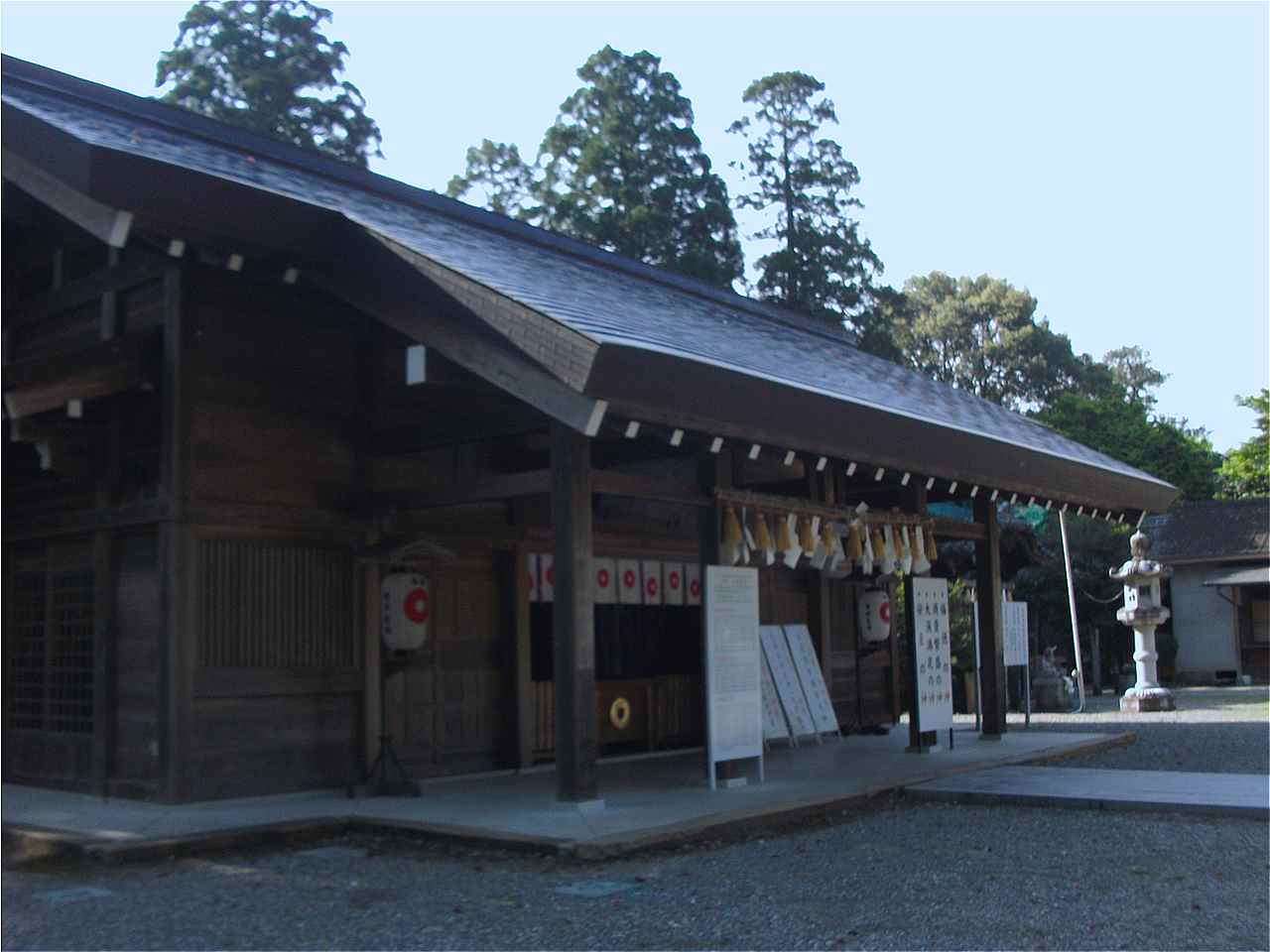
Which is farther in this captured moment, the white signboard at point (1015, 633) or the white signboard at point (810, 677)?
the white signboard at point (1015, 633)

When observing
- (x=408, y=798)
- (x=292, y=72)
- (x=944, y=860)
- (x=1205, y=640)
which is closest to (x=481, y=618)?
(x=408, y=798)

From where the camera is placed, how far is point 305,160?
35.3 feet

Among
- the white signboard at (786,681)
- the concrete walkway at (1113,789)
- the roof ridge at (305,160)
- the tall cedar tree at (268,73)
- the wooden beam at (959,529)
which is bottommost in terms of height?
the concrete walkway at (1113,789)

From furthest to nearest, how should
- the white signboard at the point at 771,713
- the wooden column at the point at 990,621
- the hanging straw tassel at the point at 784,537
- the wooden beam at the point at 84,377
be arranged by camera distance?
the wooden column at the point at 990,621 < the white signboard at the point at 771,713 < the hanging straw tassel at the point at 784,537 < the wooden beam at the point at 84,377

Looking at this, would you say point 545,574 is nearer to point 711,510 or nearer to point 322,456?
point 711,510

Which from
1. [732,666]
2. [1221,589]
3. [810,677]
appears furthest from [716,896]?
[1221,589]

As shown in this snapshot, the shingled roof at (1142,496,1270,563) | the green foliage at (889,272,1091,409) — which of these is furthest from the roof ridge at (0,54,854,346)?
the green foliage at (889,272,1091,409)

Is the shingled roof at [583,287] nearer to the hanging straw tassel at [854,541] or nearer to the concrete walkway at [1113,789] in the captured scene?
the hanging straw tassel at [854,541]

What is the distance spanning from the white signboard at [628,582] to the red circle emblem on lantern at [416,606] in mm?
2808

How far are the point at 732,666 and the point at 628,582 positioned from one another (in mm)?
2820

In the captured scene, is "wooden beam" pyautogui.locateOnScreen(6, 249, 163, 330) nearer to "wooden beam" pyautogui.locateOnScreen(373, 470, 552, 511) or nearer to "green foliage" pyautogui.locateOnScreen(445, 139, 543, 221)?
"wooden beam" pyautogui.locateOnScreen(373, 470, 552, 511)

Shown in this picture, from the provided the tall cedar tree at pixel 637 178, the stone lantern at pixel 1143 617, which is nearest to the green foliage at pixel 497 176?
the tall cedar tree at pixel 637 178

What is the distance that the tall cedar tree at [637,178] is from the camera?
31.6 meters

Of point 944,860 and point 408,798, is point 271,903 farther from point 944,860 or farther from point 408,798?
point 944,860
